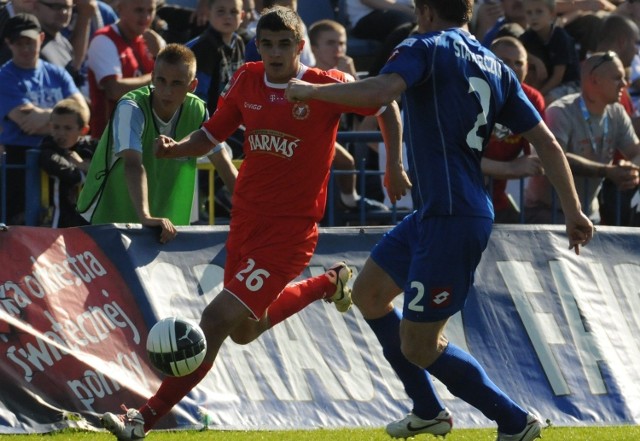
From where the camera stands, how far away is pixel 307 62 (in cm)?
1166

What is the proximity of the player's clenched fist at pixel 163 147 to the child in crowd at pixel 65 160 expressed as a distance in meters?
2.28

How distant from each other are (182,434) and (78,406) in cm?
61

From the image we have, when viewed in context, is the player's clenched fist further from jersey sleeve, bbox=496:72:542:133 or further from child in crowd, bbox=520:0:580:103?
child in crowd, bbox=520:0:580:103

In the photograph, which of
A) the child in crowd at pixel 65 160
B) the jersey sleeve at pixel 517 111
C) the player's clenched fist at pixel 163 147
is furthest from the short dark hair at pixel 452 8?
the child in crowd at pixel 65 160

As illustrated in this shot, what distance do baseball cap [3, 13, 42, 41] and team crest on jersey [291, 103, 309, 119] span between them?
146 inches

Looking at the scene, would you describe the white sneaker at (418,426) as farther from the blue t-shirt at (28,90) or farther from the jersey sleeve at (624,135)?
the jersey sleeve at (624,135)

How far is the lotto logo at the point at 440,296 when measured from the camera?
6449 millimetres

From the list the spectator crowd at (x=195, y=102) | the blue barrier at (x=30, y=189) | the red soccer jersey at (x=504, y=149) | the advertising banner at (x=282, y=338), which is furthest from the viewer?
the red soccer jersey at (x=504, y=149)

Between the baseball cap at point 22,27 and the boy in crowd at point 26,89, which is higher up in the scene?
the baseball cap at point 22,27

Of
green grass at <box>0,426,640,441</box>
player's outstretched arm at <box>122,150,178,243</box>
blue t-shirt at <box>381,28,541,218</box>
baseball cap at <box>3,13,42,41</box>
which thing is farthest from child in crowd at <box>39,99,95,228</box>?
blue t-shirt at <box>381,28,541,218</box>

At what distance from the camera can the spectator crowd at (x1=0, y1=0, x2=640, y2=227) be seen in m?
8.41

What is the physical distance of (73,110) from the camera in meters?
9.39

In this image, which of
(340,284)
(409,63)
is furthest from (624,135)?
(409,63)

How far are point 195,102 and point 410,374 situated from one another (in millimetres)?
2423
